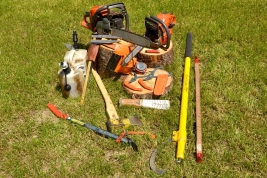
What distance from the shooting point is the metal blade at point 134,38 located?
3.98m

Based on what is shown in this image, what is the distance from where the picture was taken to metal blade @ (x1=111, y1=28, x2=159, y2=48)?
398cm

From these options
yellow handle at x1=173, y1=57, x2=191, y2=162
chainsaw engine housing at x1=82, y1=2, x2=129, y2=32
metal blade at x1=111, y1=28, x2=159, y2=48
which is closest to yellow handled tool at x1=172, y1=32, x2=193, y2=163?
yellow handle at x1=173, y1=57, x2=191, y2=162

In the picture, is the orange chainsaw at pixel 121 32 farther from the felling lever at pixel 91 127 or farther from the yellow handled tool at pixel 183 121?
the felling lever at pixel 91 127

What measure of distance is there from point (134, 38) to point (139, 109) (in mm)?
957

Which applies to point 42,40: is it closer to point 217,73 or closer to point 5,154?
point 5,154

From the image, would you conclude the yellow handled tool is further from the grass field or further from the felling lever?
Answer: the felling lever

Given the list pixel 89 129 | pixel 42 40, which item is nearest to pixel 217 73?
pixel 89 129

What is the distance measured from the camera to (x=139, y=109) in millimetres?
3889

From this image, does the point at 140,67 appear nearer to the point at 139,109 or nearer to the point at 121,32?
the point at 121,32

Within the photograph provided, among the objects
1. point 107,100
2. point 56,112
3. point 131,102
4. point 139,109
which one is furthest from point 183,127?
point 56,112

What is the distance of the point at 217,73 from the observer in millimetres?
4480

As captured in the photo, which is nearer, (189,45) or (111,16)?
(111,16)

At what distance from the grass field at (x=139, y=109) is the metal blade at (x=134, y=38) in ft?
2.18

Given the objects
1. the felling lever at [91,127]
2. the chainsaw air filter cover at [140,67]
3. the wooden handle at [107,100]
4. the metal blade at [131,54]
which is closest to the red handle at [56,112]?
the felling lever at [91,127]
